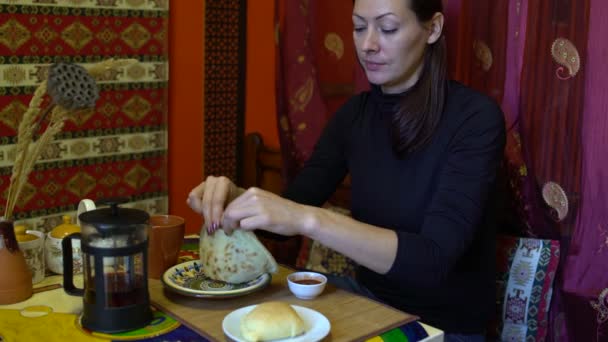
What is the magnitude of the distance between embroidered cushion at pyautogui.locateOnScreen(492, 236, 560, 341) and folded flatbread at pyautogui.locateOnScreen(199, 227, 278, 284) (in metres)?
0.76

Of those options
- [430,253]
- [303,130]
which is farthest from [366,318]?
[303,130]

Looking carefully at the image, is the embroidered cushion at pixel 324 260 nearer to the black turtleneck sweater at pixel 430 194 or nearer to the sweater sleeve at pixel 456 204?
the black turtleneck sweater at pixel 430 194

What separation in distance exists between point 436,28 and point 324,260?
2.83 feet

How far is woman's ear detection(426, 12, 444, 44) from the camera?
1683mm

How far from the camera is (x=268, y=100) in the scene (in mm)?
2863

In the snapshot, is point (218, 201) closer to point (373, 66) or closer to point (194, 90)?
point (373, 66)

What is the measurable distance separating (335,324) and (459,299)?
52 centimetres

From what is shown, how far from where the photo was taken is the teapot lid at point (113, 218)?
110 cm

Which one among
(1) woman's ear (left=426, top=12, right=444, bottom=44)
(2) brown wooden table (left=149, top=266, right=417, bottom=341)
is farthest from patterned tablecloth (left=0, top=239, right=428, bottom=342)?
(1) woman's ear (left=426, top=12, right=444, bottom=44)

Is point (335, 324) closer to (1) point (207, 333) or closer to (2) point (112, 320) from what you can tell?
(1) point (207, 333)

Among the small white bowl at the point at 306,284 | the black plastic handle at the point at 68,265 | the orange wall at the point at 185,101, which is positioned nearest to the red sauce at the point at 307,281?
the small white bowl at the point at 306,284

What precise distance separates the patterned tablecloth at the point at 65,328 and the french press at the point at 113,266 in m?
0.02

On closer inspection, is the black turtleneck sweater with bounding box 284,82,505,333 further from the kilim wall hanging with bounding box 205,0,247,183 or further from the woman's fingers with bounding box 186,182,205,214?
the kilim wall hanging with bounding box 205,0,247,183

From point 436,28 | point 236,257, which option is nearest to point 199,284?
point 236,257
